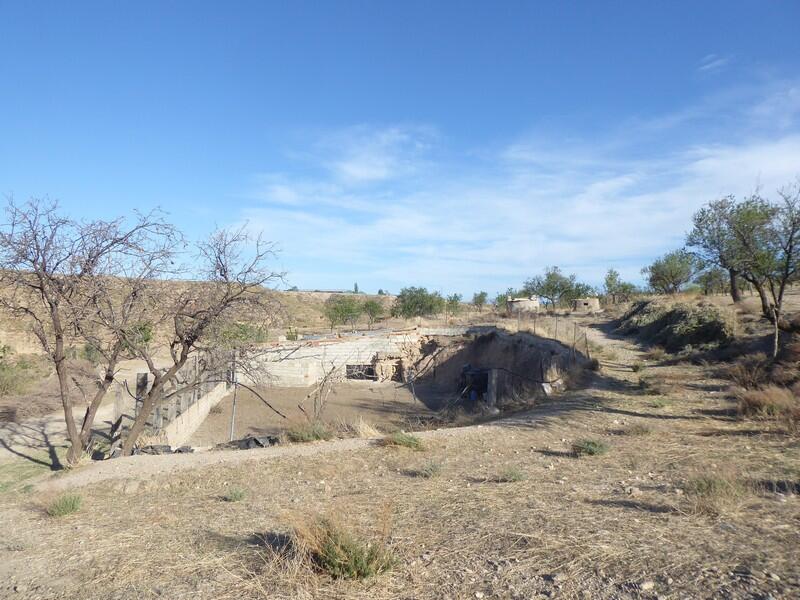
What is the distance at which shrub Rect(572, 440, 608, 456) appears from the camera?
8297 millimetres

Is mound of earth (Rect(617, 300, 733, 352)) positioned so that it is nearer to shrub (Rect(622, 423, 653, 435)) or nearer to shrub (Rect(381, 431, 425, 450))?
shrub (Rect(622, 423, 653, 435))

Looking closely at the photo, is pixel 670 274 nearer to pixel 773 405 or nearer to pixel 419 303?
pixel 419 303

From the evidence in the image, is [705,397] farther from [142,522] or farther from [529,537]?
[142,522]

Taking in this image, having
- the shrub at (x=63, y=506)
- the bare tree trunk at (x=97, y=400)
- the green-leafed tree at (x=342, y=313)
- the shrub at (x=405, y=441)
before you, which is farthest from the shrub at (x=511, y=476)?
the green-leafed tree at (x=342, y=313)

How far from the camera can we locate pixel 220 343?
10.9 meters

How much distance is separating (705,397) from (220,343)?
1051cm

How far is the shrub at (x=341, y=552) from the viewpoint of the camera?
4141 millimetres

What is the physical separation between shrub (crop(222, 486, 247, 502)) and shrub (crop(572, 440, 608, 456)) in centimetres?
472

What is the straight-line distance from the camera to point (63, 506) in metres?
7.02

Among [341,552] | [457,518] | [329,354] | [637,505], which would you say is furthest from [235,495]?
[329,354]

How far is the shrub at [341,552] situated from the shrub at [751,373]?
1071cm

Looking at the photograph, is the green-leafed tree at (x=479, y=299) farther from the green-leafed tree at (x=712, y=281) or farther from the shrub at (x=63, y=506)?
the shrub at (x=63, y=506)

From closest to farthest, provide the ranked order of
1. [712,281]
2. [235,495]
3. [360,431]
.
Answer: [235,495] < [360,431] < [712,281]

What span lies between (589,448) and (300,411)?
13.9 meters
